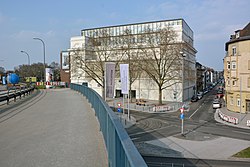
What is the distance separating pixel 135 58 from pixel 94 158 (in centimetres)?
3721

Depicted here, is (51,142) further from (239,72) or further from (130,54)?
(130,54)

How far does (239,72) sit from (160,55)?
12875 millimetres

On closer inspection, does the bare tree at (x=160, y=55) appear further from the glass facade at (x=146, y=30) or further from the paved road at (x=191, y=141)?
the paved road at (x=191, y=141)

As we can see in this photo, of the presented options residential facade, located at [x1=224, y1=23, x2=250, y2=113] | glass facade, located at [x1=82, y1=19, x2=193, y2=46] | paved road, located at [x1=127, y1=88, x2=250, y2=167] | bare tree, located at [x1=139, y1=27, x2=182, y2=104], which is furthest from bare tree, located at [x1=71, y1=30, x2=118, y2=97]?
residential facade, located at [x1=224, y1=23, x2=250, y2=113]

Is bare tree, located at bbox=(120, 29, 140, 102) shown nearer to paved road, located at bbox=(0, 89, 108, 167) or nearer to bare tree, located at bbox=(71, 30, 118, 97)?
bare tree, located at bbox=(71, 30, 118, 97)

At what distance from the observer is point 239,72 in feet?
117

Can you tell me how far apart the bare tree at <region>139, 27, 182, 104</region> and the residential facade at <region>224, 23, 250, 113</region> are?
845cm

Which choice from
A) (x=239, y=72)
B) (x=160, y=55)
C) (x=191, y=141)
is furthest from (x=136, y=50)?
(x=191, y=141)

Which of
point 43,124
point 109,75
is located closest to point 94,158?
point 43,124

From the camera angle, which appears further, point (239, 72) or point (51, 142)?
point (239, 72)

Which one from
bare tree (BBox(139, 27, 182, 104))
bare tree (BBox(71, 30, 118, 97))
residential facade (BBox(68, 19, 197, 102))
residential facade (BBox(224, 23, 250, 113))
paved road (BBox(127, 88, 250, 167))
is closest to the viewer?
paved road (BBox(127, 88, 250, 167))

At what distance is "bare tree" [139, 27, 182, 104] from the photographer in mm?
39219

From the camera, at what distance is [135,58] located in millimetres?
42281

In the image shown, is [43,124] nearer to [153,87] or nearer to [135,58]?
[135,58]
